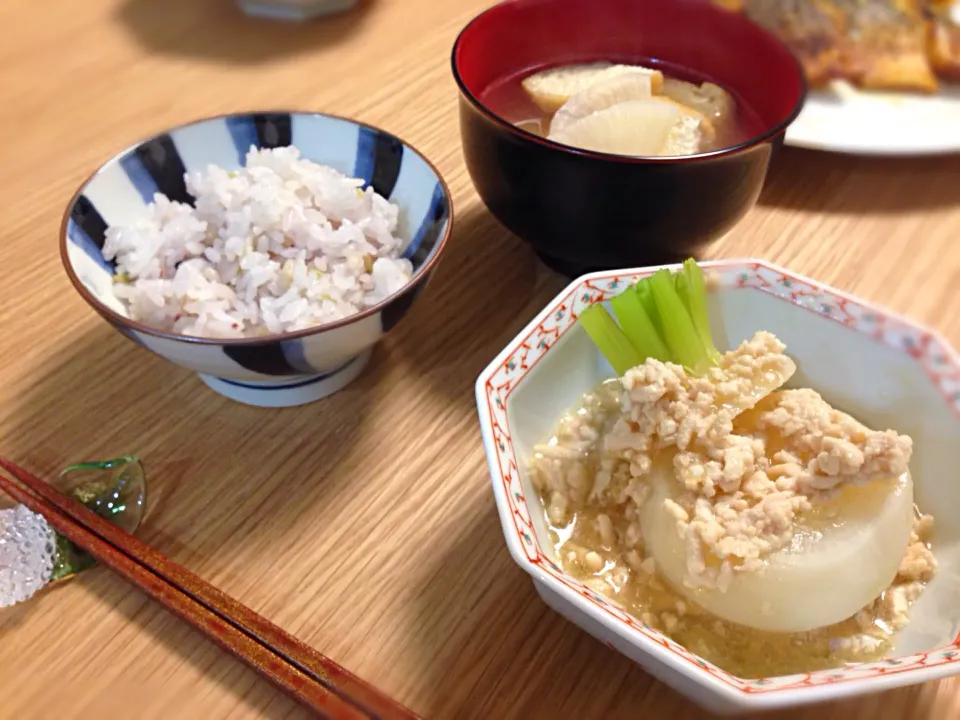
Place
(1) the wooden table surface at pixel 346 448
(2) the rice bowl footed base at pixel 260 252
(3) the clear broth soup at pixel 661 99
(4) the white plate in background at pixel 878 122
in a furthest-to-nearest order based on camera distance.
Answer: (4) the white plate in background at pixel 878 122 → (3) the clear broth soup at pixel 661 99 → (2) the rice bowl footed base at pixel 260 252 → (1) the wooden table surface at pixel 346 448

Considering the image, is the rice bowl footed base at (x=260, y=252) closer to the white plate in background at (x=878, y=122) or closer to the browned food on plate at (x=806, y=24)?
the white plate in background at (x=878, y=122)

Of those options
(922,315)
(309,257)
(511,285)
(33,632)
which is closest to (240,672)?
(33,632)

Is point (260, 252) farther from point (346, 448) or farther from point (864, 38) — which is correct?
point (864, 38)

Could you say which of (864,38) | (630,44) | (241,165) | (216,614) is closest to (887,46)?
(864,38)

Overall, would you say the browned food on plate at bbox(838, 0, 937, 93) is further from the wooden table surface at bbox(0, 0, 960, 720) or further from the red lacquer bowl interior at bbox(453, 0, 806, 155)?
the red lacquer bowl interior at bbox(453, 0, 806, 155)

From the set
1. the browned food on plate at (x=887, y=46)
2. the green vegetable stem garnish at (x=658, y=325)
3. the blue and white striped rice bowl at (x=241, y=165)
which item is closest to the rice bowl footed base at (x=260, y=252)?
the blue and white striped rice bowl at (x=241, y=165)

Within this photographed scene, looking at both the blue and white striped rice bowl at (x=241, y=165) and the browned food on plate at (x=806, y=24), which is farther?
the browned food on plate at (x=806, y=24)

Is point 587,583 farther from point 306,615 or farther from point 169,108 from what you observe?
point 169,108
